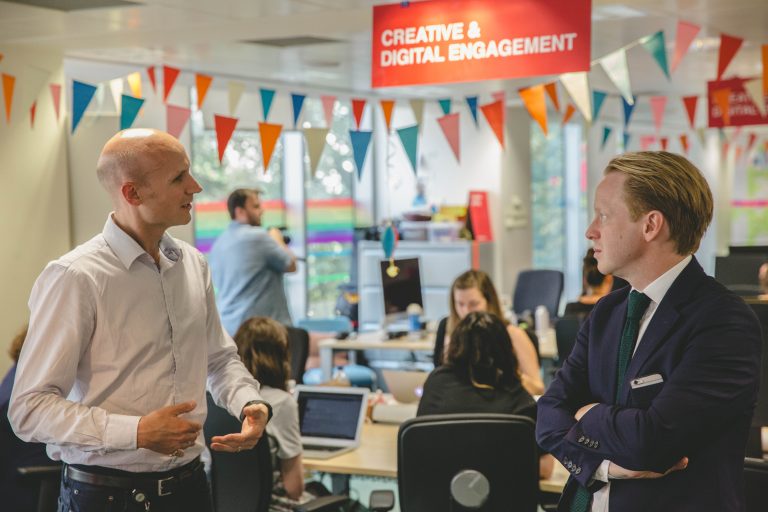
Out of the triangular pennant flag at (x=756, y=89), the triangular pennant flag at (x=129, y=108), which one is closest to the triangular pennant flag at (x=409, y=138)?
the triangular pennant flag at (x=129, y=108)

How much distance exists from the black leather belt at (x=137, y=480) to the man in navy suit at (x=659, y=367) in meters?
0.94

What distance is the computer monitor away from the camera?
6602mm

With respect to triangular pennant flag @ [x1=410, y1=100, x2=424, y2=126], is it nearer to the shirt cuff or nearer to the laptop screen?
the laptop screen

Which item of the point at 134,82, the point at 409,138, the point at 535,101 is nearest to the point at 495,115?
the point at 535,101

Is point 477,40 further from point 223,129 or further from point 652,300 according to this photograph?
point 652,300

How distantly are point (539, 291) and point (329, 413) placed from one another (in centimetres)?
467

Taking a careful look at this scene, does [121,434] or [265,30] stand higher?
[265,30]

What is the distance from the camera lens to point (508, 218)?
11.3m

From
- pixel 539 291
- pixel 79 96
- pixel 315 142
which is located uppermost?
pixel 79 96

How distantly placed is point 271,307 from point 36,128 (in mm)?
1935

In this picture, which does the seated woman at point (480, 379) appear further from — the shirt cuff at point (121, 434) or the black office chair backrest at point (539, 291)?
the black office chair backrest at point (539, 291)

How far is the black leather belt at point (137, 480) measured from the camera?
2.30 meters

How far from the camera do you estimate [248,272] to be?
625 centimetres

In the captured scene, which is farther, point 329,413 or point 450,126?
point 450,126
